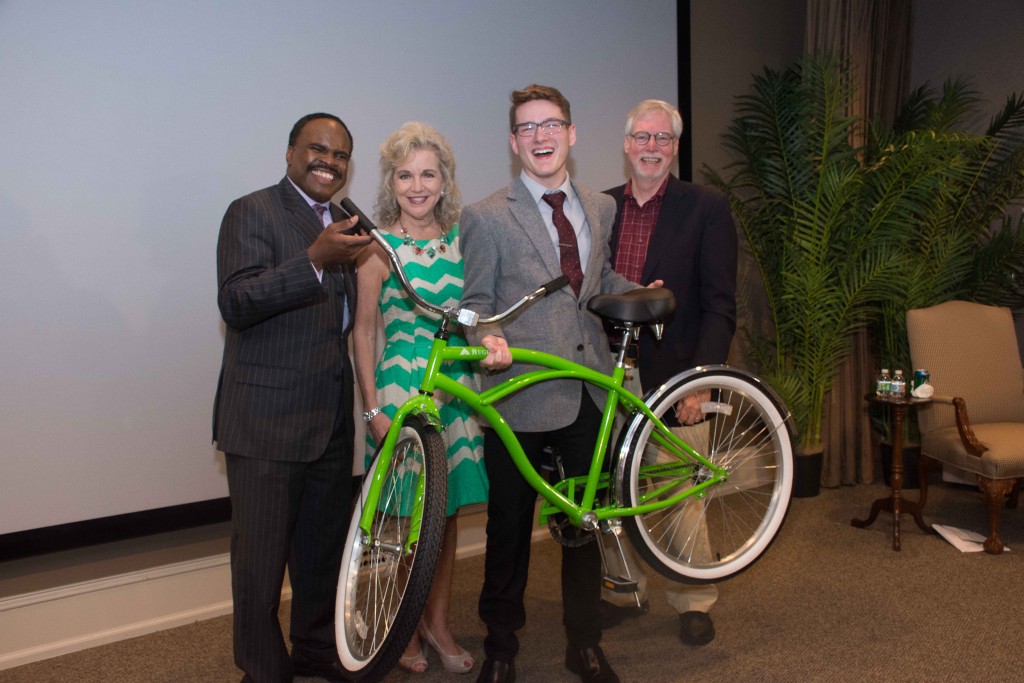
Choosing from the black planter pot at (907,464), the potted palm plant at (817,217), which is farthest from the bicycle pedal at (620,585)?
the black planter pot at (907,464)

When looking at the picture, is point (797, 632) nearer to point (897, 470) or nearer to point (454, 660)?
point (454, 660)

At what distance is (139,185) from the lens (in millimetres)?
2904

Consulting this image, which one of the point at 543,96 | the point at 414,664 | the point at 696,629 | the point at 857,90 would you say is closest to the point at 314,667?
the point at 414,664

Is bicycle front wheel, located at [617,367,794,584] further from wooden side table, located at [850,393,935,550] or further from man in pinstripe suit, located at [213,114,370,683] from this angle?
wooden side table, located at [850,393,935,550]

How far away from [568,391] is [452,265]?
0.56m

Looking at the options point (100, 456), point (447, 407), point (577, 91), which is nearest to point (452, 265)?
point (447, 407)

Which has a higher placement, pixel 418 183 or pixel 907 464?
pixel 418 183

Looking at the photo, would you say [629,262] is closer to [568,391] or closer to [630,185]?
[630,185]

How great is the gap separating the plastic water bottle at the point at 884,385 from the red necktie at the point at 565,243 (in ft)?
7.18

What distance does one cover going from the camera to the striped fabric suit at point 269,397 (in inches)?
88.9

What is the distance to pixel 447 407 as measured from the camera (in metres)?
2.56

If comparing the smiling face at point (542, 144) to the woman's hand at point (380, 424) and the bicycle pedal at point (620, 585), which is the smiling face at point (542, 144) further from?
the bicycle pedal at point (620, 585)

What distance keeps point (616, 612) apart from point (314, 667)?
3.59ft

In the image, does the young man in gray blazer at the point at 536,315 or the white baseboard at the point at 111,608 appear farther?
the white baseboard at the point at 111,608
